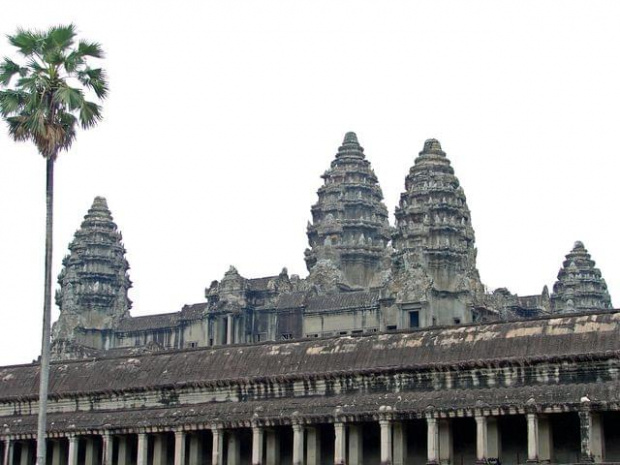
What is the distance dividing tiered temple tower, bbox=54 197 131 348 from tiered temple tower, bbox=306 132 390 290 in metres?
16.9

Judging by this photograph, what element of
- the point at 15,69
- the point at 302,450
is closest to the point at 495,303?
the point at 302,450

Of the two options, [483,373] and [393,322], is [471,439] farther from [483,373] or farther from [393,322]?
[393,322]

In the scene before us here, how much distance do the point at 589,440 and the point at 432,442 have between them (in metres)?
6.21

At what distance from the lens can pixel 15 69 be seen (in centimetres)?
4794

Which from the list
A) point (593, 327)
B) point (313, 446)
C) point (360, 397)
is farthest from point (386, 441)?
point (593, 327)

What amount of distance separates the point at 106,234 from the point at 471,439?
6852cm

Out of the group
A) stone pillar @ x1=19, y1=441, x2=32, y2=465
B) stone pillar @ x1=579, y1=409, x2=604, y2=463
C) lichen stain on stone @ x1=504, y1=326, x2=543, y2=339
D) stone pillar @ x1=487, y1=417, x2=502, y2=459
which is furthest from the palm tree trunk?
stone pillar @ x1=579, y1=409, x2=604, y2=463

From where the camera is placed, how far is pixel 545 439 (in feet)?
160

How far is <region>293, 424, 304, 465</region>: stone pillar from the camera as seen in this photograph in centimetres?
5322

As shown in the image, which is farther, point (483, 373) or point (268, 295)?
point (268, 295)

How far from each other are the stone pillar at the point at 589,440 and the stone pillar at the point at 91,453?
79.3 feet

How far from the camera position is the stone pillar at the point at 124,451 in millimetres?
59469

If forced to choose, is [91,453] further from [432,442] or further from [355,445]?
[432,442]

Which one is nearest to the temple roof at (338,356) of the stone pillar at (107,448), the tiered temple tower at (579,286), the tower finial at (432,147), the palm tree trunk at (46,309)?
the stone pillar at (107,448)
